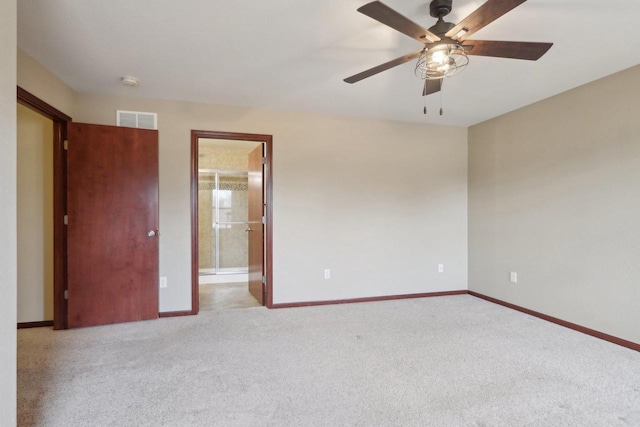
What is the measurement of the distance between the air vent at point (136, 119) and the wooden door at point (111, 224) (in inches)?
6.6

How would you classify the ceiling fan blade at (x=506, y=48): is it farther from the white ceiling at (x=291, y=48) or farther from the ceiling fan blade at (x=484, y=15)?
the white ceiling at (x=291, y=48)

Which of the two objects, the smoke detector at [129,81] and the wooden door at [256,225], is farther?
the wooden door at [256,225]

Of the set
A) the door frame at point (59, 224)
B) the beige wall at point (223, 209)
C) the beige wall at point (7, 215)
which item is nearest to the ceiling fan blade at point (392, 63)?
the beige wall at point (7, 215)

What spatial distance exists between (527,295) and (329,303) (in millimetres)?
2262

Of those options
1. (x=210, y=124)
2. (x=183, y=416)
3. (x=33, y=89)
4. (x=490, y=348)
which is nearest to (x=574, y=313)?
(x=490, y=348)

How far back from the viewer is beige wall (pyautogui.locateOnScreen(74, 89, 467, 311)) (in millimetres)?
3615

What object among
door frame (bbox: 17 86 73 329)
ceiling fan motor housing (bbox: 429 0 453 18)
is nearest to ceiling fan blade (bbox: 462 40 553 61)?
ceiling fan motor housing (bbox: 429 0 453 18)

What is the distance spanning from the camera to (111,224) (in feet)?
10.9

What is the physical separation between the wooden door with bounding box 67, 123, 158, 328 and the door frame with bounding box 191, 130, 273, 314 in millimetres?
371

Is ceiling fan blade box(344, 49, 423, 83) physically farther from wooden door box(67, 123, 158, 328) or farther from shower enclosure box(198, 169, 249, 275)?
shower enclosure box(198, 169, 249, 275)

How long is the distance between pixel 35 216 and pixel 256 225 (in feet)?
7.42

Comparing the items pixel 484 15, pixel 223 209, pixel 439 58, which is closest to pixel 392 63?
pixel 439 58

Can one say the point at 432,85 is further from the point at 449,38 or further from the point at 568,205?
the point at 568,205

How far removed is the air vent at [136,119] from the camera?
349cm
